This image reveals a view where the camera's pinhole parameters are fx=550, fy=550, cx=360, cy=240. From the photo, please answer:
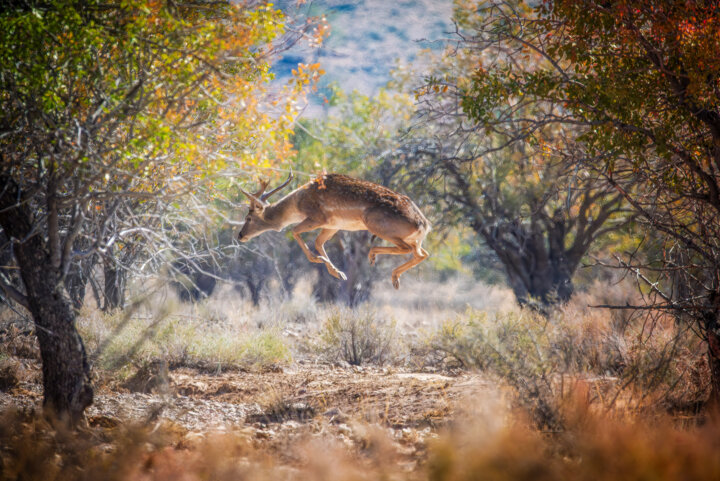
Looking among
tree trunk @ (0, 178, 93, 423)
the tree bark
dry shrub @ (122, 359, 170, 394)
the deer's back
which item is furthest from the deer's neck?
the tree bark

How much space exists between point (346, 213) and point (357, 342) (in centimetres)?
403

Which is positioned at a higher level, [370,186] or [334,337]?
[370,186]

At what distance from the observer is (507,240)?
1897 centimetres

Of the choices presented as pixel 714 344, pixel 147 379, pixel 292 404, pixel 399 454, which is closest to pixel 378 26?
pixel 147 379

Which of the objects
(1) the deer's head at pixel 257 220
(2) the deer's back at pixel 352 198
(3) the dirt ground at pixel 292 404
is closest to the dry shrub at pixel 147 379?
(3) the dirt ground at pixel 292 404

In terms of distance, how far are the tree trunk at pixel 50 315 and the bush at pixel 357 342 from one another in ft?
20.5

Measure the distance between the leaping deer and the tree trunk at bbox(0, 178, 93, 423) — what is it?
3.17 meters

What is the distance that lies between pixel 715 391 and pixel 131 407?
733 centimetres

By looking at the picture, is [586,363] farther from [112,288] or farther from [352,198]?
[112,288]

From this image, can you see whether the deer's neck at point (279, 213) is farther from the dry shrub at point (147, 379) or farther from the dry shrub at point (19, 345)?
the dry shrub at point (19, 345)

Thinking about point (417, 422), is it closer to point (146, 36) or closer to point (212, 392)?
point (212, 392)

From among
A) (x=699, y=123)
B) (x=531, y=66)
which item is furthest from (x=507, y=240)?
(x=699, y=123)

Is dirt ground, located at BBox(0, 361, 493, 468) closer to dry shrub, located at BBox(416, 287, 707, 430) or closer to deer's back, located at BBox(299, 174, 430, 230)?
dry shrub, located at BBox(416, 287, 707, 430)

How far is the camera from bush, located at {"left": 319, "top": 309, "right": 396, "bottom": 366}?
1159 cm
